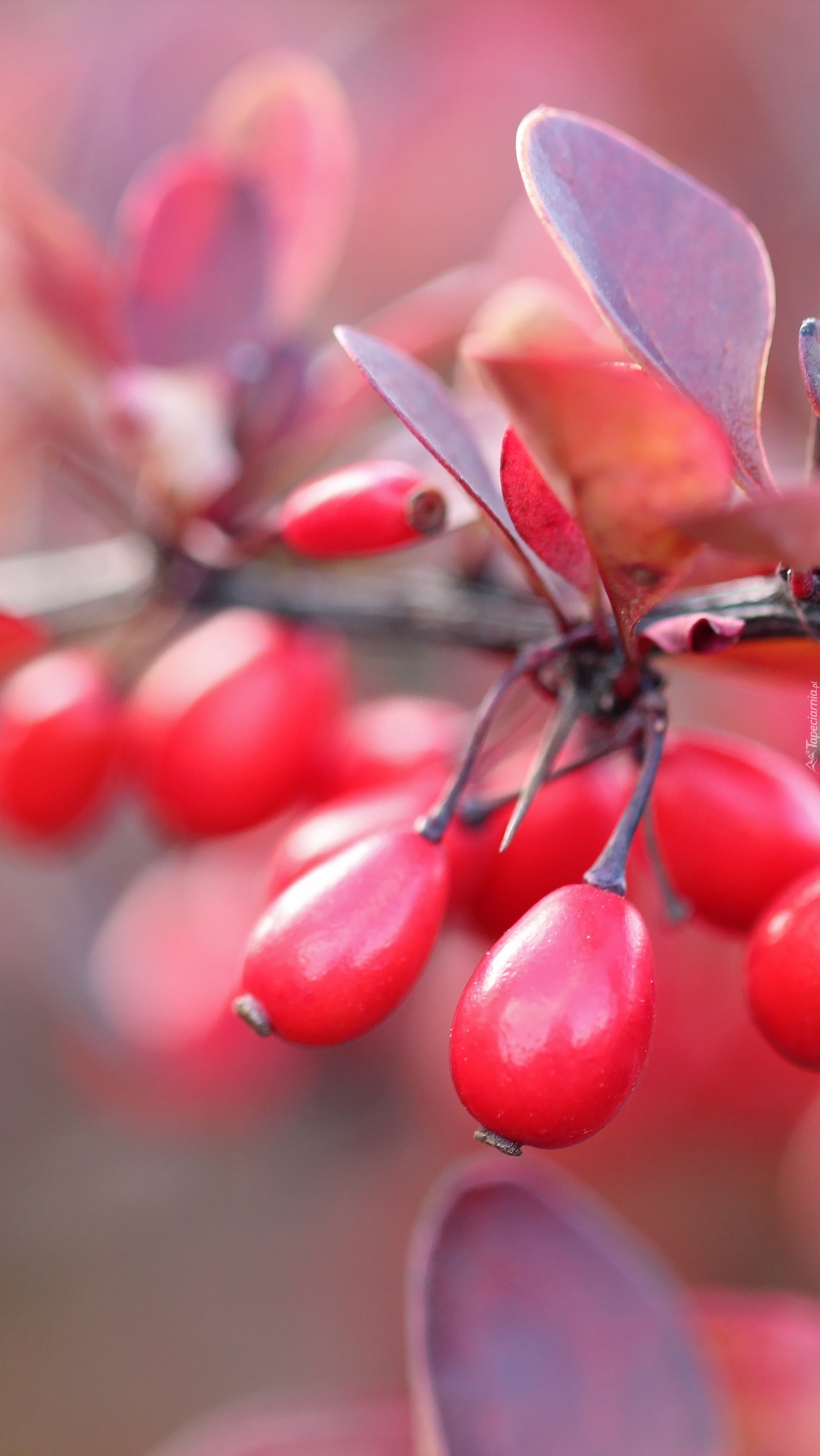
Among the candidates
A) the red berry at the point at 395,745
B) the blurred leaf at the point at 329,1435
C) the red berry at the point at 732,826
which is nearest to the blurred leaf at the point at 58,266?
the red berry at the point at 395,745

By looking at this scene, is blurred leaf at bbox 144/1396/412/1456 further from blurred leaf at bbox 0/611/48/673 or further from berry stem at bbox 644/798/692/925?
blurred leaf at bbox 0/611/48/673

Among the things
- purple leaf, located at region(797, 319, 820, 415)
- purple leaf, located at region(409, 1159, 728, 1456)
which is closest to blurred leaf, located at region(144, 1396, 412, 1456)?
purple leaf, located at region(409, 1159, 728, 1456)

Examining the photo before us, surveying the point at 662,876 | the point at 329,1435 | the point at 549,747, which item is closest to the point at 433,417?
the point at 549,747

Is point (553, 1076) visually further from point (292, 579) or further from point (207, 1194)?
point (207, 1194)

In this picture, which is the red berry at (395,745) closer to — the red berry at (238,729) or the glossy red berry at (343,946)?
the red berry at (238,729)

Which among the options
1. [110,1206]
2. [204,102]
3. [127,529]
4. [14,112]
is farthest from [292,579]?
[110,1206]
